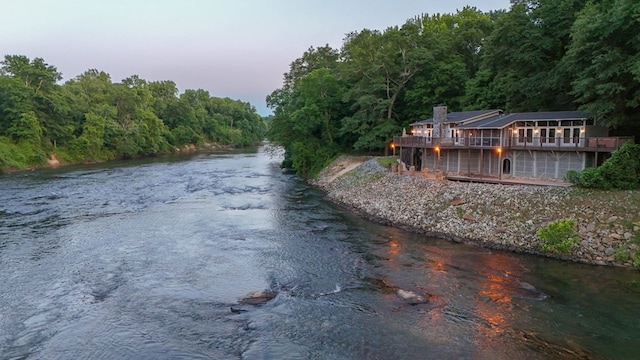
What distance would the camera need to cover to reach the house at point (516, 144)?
26.5 meters

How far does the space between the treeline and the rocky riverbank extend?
165ft

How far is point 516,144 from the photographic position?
2891 centimetres

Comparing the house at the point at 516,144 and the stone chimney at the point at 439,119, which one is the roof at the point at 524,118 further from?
the stone chimney at the point at 439,119

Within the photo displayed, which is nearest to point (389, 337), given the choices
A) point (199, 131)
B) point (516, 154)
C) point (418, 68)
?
point (516, 154)

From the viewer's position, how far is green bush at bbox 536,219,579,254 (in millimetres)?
19969

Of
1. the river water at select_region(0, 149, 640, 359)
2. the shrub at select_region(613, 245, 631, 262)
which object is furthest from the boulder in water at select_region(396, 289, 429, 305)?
the shrub at select_region(613, 245, 631, 262)

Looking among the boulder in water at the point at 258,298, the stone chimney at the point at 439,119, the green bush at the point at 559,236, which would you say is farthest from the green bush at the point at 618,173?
the boulder in water at the point at 258,298

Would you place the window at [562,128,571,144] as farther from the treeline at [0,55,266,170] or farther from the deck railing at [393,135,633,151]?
the treeline at [0,55,266,170]

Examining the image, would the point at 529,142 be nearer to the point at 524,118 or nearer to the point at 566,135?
the point at 524,118

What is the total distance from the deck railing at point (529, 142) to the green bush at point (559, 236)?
7.23 meters

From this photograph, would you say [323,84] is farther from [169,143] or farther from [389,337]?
[169,143]

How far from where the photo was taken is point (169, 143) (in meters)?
95.3

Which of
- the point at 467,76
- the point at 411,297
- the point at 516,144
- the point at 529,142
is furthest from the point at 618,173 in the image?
the point at 467,76

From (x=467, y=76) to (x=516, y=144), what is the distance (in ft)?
66.4
